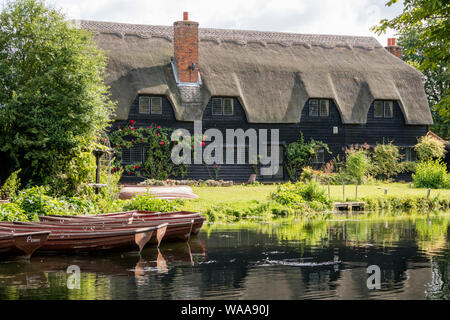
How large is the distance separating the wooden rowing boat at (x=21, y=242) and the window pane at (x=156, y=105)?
2049 cm

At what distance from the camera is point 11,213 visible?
58.0 feet

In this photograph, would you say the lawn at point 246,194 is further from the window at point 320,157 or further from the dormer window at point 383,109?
the dormer window at point 383,109

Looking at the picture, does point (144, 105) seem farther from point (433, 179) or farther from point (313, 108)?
point (433, 179)

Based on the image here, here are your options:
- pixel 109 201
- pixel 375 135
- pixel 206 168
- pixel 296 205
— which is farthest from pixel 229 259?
pixel 375 135

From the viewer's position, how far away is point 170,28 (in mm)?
40156

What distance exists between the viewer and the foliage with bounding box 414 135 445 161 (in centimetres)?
3916

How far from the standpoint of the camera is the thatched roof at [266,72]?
34719mm

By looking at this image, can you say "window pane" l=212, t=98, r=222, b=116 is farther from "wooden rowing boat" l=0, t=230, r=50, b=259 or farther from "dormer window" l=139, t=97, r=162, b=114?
"wooden rowing boat" l=0, t=230, r=50, b=259

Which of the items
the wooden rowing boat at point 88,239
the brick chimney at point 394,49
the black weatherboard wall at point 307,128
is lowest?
the wooden rowing boat at point 88,239

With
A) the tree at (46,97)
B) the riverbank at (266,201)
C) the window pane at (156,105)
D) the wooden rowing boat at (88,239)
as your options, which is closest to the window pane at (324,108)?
the riverbank at (266,201)

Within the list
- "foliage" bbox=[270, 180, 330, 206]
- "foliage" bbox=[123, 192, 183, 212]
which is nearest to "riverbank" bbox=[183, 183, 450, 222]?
"foliage" bbox=[270, 180, 330, 206]

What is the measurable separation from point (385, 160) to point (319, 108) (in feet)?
17.0
